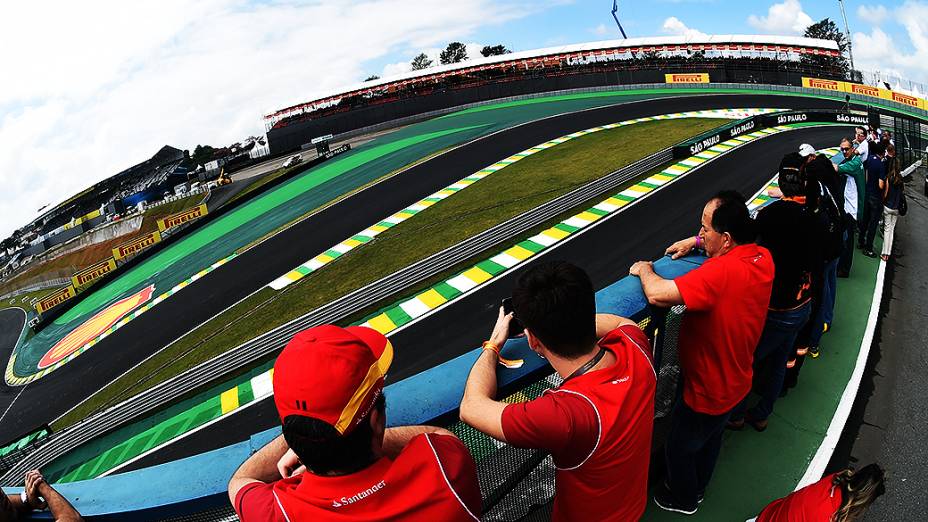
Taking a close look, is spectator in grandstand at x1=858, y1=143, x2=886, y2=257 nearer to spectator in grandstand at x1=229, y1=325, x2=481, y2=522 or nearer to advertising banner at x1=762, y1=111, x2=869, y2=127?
spectator in grandstand at x1=229, y1=325, x2=481, y2=522

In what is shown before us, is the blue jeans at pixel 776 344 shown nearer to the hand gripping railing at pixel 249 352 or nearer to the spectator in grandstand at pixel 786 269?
the spectator in grandstand at pixel 786 269

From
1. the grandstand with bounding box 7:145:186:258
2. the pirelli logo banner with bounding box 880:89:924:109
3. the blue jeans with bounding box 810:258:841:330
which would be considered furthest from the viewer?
the grandstand with bounding box 7:145:186:258

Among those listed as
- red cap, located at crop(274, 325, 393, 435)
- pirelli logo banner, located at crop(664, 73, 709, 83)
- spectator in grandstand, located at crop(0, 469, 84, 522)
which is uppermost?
red cap, located at crop(274, 325, 393, 435)

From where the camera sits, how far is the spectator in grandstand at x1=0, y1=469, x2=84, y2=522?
6.24 ft

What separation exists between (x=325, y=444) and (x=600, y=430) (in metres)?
1.02

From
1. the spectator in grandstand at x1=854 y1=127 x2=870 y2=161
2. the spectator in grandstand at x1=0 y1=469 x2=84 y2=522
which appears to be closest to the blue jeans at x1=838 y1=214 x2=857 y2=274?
the spectator in grandstand at x1=854 y1=127 x2=870 y2=161

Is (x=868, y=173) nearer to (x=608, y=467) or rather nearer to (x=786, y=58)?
(x=608, y=467)

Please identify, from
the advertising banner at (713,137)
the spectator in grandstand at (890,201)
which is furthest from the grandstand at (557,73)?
the spectator in grandstand at (890,201)

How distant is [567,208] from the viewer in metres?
15.6

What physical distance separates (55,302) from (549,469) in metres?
36.2

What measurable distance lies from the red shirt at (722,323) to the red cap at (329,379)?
1.91 m

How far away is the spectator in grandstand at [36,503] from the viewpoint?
190 cm

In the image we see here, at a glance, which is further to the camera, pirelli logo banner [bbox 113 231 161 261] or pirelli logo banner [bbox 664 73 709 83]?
pirelli logo banner [bbox 664 73 709 83]

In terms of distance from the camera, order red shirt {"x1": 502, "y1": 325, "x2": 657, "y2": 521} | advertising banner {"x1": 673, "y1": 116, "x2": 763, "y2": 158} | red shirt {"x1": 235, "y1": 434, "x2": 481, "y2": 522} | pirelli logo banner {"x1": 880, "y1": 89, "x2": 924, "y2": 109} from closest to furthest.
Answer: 1. red shirt {"x1": 235, "y1": 434, "x2": 481, "y2": 522}
2. red shirt {"x1": 502, "y1": 325, "x2": 657, "y2": 521}
3. advertising banner {"x1": 673, "y1": 116, "x2": 763, "y2": 158}
4. pirelli logo banner {"x1": 880, "y1": 89, "x2": 924, "y2": 109}
